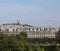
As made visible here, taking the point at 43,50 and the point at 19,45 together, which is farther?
the point at 43,50

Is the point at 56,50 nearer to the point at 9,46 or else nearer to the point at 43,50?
the point at 43,50

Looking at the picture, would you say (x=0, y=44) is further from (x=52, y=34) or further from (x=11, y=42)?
(x=52, y=34)

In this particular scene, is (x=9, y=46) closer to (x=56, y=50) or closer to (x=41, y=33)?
(x=56, y=50)

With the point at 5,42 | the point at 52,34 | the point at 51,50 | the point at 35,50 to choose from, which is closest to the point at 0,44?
the point at 5,42

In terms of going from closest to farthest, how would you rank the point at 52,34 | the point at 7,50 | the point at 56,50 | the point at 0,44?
the point at 7,50, the point at 0,44, the point at 56,50, the point at 52,34

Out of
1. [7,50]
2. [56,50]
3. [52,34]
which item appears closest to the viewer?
[7,50]

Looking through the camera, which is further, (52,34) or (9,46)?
(52,34)

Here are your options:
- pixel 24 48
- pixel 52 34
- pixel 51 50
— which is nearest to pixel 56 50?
pixel 51 50

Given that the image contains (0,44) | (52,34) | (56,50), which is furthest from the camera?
(52,34)
